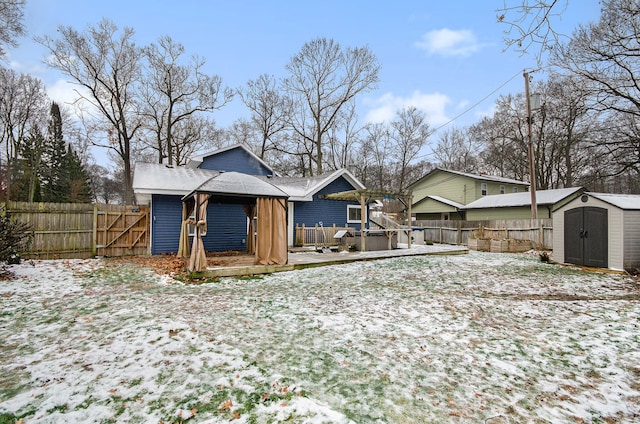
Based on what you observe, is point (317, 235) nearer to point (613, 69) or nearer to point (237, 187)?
point (237, 187)

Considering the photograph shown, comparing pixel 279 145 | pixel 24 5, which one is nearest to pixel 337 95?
pixel 279 145

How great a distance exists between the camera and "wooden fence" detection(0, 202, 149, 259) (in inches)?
389

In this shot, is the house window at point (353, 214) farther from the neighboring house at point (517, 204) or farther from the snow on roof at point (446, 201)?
the snow on roof at point (446, 201)

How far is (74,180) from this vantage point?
93.2ft

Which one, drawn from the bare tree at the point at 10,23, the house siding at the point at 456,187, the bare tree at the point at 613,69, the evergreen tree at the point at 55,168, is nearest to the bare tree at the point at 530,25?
the bare tree at the point at 613,69

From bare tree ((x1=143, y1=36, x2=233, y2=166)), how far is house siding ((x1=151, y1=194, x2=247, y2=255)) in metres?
11.9

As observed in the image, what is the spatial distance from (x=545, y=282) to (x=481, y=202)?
56.4 ft

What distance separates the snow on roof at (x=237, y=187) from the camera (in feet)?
27.0

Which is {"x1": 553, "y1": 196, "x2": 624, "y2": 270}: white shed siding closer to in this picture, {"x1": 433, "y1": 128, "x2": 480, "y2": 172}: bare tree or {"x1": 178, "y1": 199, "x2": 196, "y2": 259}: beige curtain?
{"x1": 178, "y1": 199, "x2": 196, "y2": 259}: beige curtain

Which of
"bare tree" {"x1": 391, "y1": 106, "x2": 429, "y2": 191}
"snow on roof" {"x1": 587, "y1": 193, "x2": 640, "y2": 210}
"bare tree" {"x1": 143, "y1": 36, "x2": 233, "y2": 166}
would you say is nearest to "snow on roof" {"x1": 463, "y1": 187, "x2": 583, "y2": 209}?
"snow on roof" {"x1": 587, "y1": 193, "x2": 640, "y2": 210}

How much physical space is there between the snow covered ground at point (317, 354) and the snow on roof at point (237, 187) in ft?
9.09

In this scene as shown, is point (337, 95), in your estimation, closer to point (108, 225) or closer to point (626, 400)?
point (108, 225)

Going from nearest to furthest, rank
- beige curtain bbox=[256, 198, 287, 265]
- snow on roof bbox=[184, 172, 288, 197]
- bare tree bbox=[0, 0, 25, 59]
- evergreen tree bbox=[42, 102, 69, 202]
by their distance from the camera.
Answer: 1. snow on roof bbox=[184, 172, 288, 197]
2. beige curtain bbox=[256, 198, 287, 265]
3. bare tree bbox=[0, 0, 25, 59]
4. evergreen tree bbox=[42, 102, 69, 202]

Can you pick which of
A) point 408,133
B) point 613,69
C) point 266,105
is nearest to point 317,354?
point 613,69
